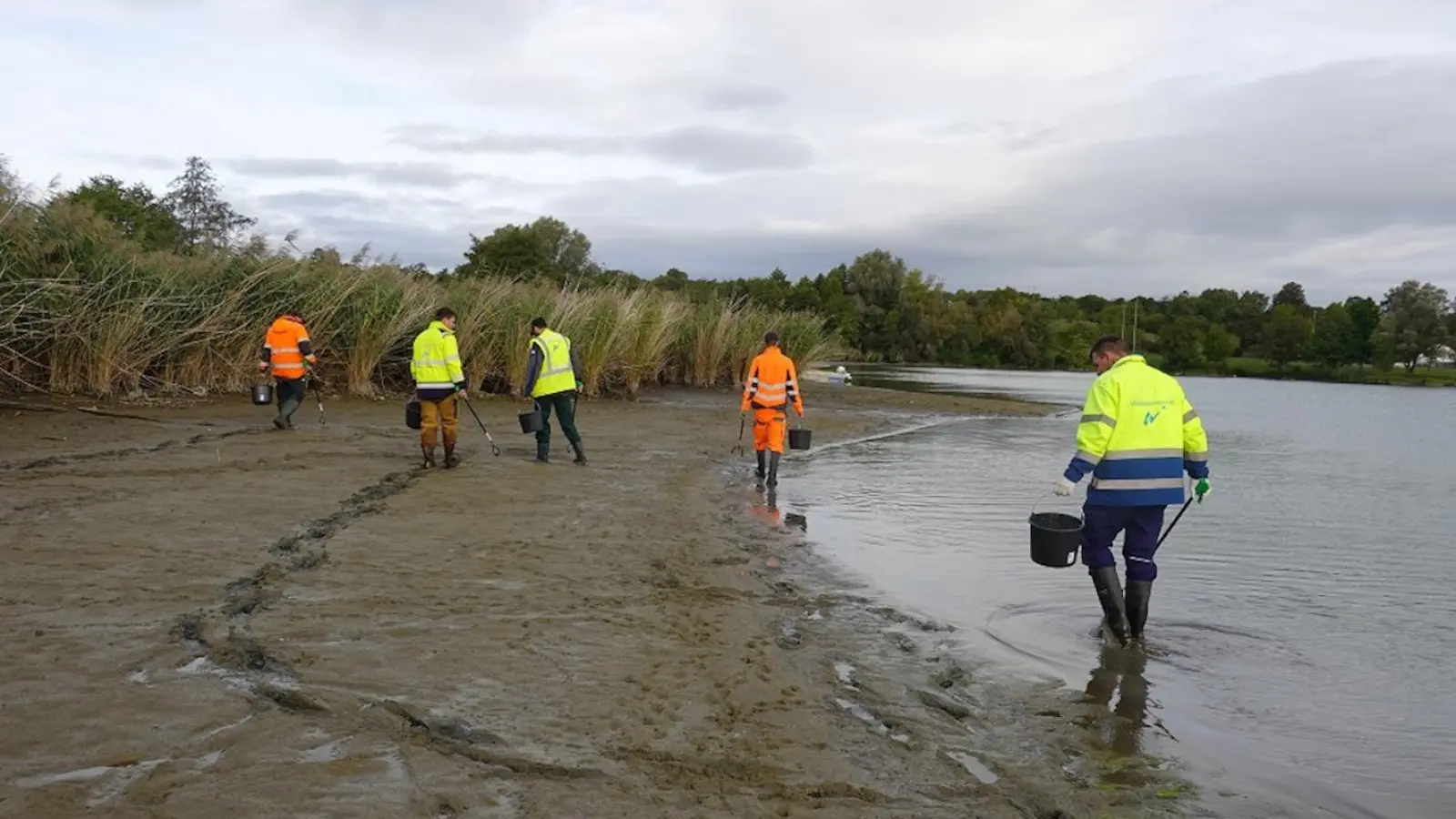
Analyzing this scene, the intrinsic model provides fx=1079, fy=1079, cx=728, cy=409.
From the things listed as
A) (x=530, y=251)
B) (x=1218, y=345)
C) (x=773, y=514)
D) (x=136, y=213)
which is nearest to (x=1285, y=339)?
(x=1218, y=345)

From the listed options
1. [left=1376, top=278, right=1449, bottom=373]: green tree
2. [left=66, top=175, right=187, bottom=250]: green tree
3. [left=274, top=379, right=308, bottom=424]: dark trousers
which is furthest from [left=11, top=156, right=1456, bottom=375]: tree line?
[left=274, top=379, right=308, bottom=424]: dark trousers

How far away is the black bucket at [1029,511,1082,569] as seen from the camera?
6504 mm

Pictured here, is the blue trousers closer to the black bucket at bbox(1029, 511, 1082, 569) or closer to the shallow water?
the black bucket at bbox(1029, 511, 1082, 569)

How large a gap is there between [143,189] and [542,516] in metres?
41.4

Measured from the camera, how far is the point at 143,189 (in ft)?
143

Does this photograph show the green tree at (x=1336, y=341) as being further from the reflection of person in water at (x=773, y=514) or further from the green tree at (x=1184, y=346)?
the reflection of person in water at (x=773, y=514)

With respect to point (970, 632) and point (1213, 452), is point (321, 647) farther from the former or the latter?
point (1213, 452)

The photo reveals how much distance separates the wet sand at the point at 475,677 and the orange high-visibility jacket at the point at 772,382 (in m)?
3.05

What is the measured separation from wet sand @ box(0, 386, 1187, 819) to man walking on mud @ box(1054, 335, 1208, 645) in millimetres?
1062

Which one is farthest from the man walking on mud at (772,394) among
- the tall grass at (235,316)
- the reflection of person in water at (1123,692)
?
the tall grass at (235,316)

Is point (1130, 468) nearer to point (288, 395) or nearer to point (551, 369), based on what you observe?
point (551, 369)

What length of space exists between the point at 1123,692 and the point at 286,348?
40.7 ft

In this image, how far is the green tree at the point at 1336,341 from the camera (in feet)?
299

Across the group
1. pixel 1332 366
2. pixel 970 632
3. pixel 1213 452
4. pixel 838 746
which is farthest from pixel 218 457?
pixel 1332 366
